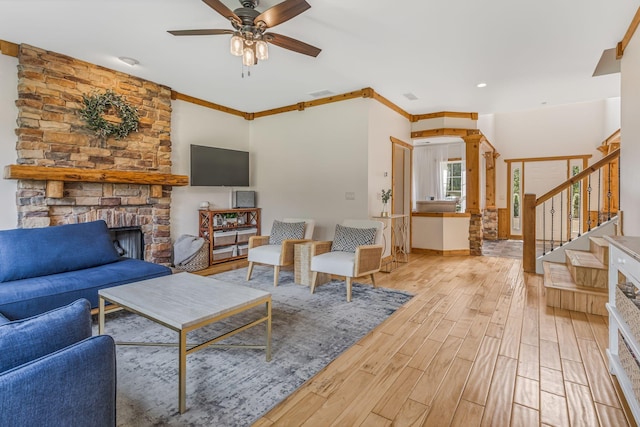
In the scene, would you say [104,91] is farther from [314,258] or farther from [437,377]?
[437,377]

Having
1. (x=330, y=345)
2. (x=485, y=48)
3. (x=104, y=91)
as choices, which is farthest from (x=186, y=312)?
Result: (x=485, y=48)

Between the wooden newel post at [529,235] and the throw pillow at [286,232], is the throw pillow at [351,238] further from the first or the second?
the wooden newel post at [529,235]

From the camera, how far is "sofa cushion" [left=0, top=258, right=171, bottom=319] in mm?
2357

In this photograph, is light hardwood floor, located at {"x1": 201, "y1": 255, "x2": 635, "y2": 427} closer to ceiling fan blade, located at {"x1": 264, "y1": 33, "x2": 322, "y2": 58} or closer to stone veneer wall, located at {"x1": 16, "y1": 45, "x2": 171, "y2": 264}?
ceiling fan blade, located at {"x1": 264, "y1": 33, "x2": 322, "y2": 58}

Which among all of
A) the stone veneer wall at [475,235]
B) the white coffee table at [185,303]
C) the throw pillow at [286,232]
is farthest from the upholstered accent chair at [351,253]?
the stone veneer wall at [475,235]

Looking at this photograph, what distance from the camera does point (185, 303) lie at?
2.11 metres

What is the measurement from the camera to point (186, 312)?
6.37ft

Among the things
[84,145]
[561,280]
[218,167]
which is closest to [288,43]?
[84,145]

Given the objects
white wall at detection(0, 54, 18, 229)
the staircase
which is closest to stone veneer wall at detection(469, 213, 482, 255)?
the staircase

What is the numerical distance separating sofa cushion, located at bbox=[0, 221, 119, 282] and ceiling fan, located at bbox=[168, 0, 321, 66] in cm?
216

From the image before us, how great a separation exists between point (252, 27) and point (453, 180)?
599 cm

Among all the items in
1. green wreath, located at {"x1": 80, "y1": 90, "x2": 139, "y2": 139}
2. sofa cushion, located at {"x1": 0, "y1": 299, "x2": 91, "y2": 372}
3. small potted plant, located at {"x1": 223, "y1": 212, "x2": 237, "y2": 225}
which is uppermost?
green wreath, located at {"x1": 80, "y1": 90, "x2": 139, "y2": 139}

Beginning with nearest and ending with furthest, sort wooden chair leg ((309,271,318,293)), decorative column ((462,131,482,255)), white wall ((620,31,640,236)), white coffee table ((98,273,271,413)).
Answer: white coffee table ((98,273,271,413))
white wall ((620,31,640,236))
wooden chair leg ((309,271,318,293))
decorative column ((462,131,482,255))

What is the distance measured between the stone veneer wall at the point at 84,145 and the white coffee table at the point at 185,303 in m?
2.07
